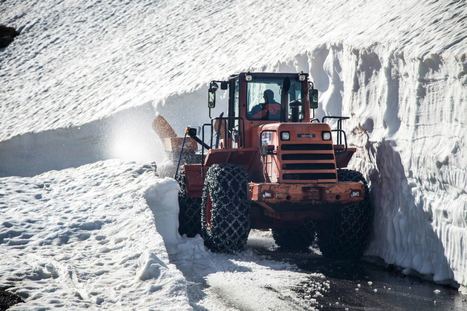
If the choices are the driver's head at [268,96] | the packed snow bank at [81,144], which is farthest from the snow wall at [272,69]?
the driver's head at [268,96]

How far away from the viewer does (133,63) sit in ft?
93.1

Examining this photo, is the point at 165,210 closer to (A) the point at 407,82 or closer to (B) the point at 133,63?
(A) the point at 407,82

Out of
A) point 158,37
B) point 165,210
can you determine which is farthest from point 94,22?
point 165,210

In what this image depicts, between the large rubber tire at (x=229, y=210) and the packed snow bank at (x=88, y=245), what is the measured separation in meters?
0.99

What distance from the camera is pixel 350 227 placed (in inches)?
Result: 430

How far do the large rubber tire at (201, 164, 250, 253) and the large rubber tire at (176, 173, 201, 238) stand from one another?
5.46ft

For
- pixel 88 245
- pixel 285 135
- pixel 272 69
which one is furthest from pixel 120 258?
pixel 272 69

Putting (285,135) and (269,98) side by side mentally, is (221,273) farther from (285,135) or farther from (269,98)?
(269,98)

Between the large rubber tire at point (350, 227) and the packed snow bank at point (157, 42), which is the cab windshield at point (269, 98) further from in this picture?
the packed snow bank at point (157, 42)

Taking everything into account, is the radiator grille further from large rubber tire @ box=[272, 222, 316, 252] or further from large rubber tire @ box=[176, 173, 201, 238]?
large rubber tire @ box=[176, 173, 201, 238]

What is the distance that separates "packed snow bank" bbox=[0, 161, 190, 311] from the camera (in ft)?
24.2

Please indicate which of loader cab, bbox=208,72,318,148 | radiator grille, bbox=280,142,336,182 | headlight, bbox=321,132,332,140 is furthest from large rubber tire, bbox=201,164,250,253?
headlight, bbox=321,132,332,140

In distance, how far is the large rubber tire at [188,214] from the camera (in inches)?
500

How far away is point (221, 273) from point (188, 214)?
3118 mm
